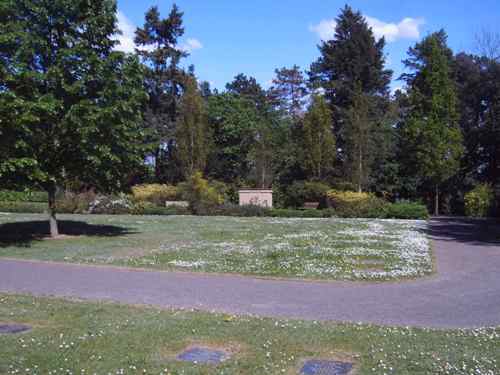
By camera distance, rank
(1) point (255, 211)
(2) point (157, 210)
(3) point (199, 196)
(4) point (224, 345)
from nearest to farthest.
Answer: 1. (4) point (224, 345)
2. (1) point (255, 211)
3. (2) point (157, 210)
4. (3) point (199, 196)

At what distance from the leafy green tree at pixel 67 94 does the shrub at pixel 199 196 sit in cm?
1729

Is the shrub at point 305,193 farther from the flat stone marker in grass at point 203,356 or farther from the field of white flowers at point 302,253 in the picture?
the flat stone marker in grass at point 203,356

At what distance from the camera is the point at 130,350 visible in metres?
6.65

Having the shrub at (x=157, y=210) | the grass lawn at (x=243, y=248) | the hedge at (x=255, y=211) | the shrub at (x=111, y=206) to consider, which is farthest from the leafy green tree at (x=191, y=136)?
the grass lawn at (x=243, y=248)

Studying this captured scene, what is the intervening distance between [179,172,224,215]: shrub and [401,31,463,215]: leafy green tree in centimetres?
1520

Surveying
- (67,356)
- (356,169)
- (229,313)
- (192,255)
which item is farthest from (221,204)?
(67,356)

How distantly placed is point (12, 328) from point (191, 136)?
3713 cm

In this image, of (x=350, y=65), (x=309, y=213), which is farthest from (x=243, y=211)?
(x=350, y=65)

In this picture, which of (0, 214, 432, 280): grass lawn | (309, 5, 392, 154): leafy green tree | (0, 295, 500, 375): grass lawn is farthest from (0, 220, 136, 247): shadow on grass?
(309, 5, 392, 154): leafy green tree

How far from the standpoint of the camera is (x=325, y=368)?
6.04 metres

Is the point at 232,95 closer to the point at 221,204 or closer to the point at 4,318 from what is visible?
the point at 221,204

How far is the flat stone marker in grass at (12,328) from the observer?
→ 7.59 metres

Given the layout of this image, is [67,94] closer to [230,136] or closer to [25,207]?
[25,207]

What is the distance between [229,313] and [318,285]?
330 cm
